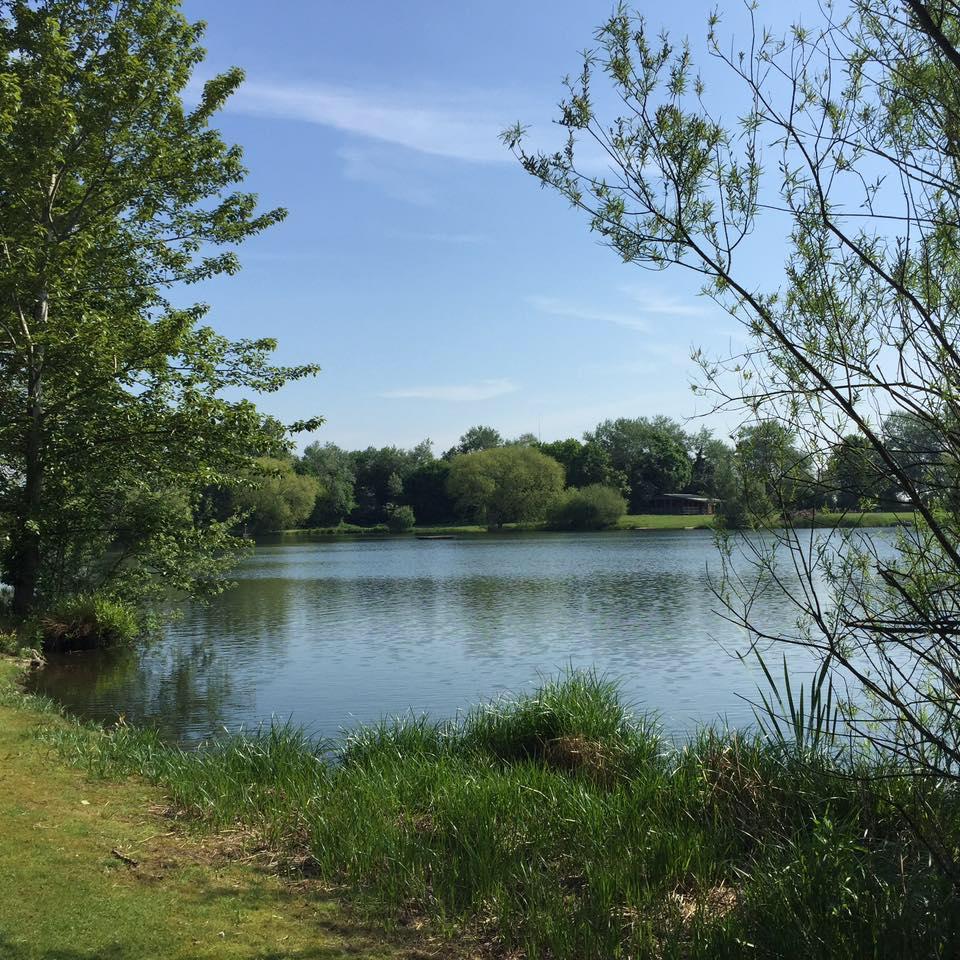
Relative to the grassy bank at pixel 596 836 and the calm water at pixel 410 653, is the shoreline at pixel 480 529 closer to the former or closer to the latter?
the calm water at pixel 410 653

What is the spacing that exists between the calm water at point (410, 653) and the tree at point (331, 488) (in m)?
67.8

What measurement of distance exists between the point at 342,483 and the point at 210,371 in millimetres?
92181

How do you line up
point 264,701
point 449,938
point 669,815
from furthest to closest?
point 264,701
point 669,815
point 449,938

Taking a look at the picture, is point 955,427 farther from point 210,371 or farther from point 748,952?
point 210,371

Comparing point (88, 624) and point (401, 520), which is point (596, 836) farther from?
point (401, 520)

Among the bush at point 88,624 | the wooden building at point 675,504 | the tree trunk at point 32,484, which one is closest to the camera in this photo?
the tree trunk at point 32,484

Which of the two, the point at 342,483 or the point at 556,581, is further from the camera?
the point at 342,483

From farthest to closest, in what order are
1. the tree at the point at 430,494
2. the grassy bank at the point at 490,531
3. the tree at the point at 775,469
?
the tree at the point at 430,494
the grassy bank at the point at 490,531
the tree at the point at 775,469

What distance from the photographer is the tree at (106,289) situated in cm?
1445

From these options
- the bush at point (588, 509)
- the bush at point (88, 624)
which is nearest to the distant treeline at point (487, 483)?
the bush at point (588, 509)

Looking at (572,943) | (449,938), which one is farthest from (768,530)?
(449,938)

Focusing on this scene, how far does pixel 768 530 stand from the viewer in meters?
4.96

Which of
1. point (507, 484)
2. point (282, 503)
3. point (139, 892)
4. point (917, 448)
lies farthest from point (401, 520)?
point (917, 448)

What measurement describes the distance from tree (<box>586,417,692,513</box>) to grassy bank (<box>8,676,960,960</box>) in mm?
96678
